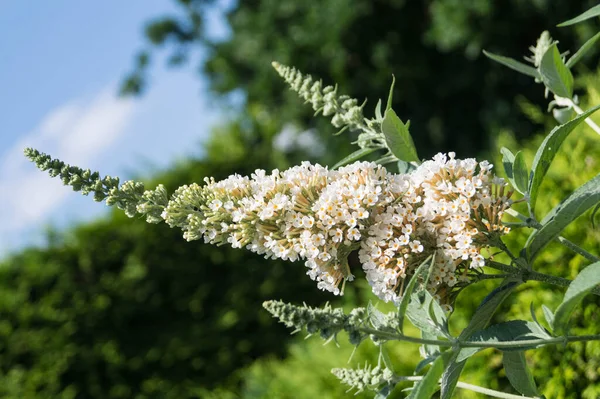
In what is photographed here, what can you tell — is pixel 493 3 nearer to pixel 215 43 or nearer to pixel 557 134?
pixel 215 43

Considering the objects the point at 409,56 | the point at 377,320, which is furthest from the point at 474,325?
the point at 409,56

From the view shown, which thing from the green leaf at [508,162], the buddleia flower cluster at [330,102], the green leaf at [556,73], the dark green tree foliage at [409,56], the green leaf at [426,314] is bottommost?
the green leaf at [426,314]

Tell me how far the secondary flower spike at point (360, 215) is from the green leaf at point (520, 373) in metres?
0.27

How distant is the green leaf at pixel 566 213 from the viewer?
4.17ft

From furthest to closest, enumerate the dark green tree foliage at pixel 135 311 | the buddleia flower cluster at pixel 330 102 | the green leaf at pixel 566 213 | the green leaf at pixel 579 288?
the dark green tree foliage at pixel 135 311, the buddleia flower cluster at pixel 330 102, the green leaf at pixel 566 213, the green leaf at pixel 579 288

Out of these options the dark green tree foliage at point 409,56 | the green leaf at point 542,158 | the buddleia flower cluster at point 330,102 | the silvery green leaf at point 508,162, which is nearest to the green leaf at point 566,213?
the green leaf at point 542,158

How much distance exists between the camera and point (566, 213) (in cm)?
129

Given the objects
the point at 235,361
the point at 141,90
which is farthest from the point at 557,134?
the point at 141,90

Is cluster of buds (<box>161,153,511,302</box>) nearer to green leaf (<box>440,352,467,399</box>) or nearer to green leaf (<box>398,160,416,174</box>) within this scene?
green leaf (<box>440,352,467,399</box>)

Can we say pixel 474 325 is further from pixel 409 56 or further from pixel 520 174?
pixel 409 56

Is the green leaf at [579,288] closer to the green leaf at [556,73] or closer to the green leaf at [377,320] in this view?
the green leaf at [377,320]

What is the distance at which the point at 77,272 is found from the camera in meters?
5.67

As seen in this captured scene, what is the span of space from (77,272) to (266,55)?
3366mm

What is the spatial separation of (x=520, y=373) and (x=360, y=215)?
0.60 m
